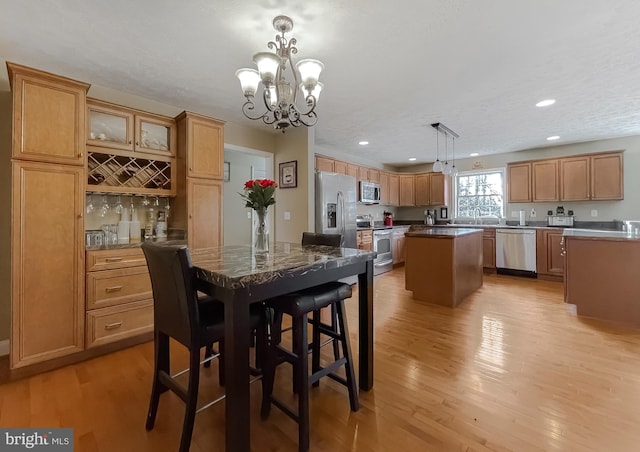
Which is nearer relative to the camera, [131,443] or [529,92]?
[131,443]

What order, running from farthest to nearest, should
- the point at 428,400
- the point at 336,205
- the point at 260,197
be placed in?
the point at 336,205
the point at 260,197
the point at 428,400

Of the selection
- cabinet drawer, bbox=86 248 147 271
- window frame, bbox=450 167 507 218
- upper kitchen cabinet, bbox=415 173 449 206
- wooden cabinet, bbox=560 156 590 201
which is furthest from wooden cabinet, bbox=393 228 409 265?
cabinet drawer, bbox=86 248 147 271

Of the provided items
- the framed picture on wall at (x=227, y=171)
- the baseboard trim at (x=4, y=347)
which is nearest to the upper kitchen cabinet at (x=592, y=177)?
the framed picture on wall at (x=227, y=171)

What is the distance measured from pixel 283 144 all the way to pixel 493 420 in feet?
12.6

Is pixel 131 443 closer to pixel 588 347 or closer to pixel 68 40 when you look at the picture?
pixel 68 40

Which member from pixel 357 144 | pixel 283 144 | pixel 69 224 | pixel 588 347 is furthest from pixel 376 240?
pixel 69 224

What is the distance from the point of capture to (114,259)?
2471 millimetres

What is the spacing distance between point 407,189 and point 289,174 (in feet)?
12.2

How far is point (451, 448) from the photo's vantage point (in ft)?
4.58

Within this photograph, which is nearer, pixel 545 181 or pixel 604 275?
pixel 604 275

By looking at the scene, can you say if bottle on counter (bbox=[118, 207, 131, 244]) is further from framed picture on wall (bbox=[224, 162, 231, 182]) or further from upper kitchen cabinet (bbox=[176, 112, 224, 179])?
framed picture on wall (bbox=[224, 162, 231, 182])

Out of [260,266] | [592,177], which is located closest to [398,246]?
[592,177]

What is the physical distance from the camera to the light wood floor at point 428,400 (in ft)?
4.77

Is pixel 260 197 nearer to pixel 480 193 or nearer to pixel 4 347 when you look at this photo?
pixel 4 347
